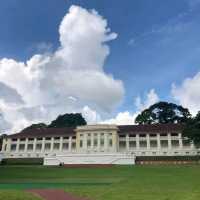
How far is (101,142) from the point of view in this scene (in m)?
72.1

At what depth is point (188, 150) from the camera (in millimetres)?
67312

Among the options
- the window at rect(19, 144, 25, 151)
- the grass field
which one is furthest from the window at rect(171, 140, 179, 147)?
the grass field

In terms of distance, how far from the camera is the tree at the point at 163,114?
9356cm

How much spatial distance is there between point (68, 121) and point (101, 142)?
32.5 m

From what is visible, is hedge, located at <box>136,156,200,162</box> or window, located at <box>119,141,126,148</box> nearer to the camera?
hedge, located at <box>136,156,200,162</box>

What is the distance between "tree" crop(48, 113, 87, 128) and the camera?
335 feet

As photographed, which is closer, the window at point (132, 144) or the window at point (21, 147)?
the window at point (132, 144)

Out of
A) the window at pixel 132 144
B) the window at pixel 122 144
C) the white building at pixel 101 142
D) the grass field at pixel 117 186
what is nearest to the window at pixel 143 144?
the white building at pixel 101 142

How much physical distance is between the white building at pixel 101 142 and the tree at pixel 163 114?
65.1ft

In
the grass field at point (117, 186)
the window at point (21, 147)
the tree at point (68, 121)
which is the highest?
the tree at point (68, 121)

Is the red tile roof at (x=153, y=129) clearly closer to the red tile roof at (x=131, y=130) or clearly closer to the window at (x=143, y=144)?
the red tile roof at (x=131, y=130)

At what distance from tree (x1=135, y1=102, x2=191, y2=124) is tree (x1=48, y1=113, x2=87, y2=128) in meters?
21.9

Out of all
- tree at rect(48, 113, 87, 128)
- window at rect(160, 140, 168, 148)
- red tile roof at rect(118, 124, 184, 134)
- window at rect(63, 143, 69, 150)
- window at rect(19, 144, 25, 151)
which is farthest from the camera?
tree at rect(48, 113, 87, 128)

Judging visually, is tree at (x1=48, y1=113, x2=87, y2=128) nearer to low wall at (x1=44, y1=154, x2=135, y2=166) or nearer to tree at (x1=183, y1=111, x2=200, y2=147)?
low wall at (x1=44, y1=154, x2=135, y2=166)
